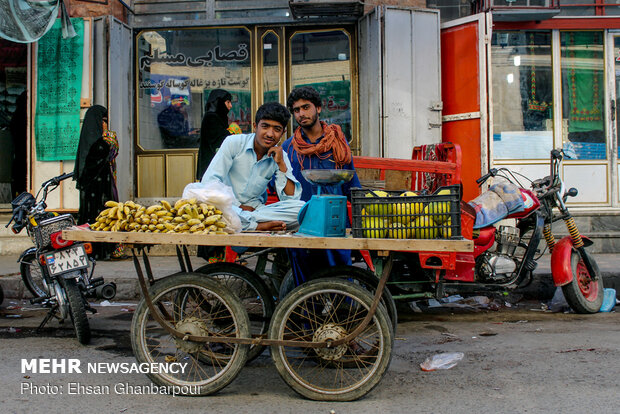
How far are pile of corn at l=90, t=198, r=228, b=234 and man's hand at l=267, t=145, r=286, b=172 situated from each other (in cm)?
70

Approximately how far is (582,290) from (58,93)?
7.09 m

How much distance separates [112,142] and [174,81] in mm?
2023

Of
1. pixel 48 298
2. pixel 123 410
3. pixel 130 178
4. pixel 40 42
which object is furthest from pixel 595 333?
pixel 40 42

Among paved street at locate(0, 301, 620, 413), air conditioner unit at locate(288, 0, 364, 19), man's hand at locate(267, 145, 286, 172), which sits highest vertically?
air conditioner unit at locate(288, 0, 364, 19)

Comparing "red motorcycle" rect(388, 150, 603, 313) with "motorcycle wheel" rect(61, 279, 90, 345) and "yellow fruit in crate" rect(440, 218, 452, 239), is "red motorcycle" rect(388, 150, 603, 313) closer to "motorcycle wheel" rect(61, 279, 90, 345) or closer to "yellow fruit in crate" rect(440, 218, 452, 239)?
"yellow fruit in crate" rect(440, 218, 452, 239)

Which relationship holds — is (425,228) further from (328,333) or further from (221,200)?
(221,200)

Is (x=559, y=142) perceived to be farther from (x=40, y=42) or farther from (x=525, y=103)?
(x=40, y=42)

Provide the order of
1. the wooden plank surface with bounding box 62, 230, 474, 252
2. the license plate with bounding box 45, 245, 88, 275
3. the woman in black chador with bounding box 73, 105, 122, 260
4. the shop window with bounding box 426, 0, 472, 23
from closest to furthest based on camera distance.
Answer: the wooden plank surface with bounding box 62, 230, 474, 252 < the license plate with bounding box 45, 245, 88, 275 < the woman in black chador with bounding box 73, 105, 122, 260 < the shop window with bounding box 426, 0, 472, 23

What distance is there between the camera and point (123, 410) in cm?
294

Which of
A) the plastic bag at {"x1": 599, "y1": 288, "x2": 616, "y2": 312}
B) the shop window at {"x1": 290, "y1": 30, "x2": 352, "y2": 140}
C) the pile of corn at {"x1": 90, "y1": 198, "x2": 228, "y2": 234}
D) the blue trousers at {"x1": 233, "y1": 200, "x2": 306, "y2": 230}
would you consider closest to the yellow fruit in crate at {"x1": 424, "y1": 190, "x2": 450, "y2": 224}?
the blue trousers at {"x1": 233, "y1": 200, "x2": 306, "y2": 230}

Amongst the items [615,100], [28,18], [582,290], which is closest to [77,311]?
[582,290]

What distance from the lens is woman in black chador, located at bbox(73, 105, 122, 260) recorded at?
7410 mm

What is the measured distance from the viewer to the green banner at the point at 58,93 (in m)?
8.05

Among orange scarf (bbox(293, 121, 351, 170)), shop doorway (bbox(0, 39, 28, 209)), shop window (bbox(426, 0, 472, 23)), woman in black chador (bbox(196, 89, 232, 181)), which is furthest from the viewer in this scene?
shop doorway (bbox(0, 39, 28, 209))
